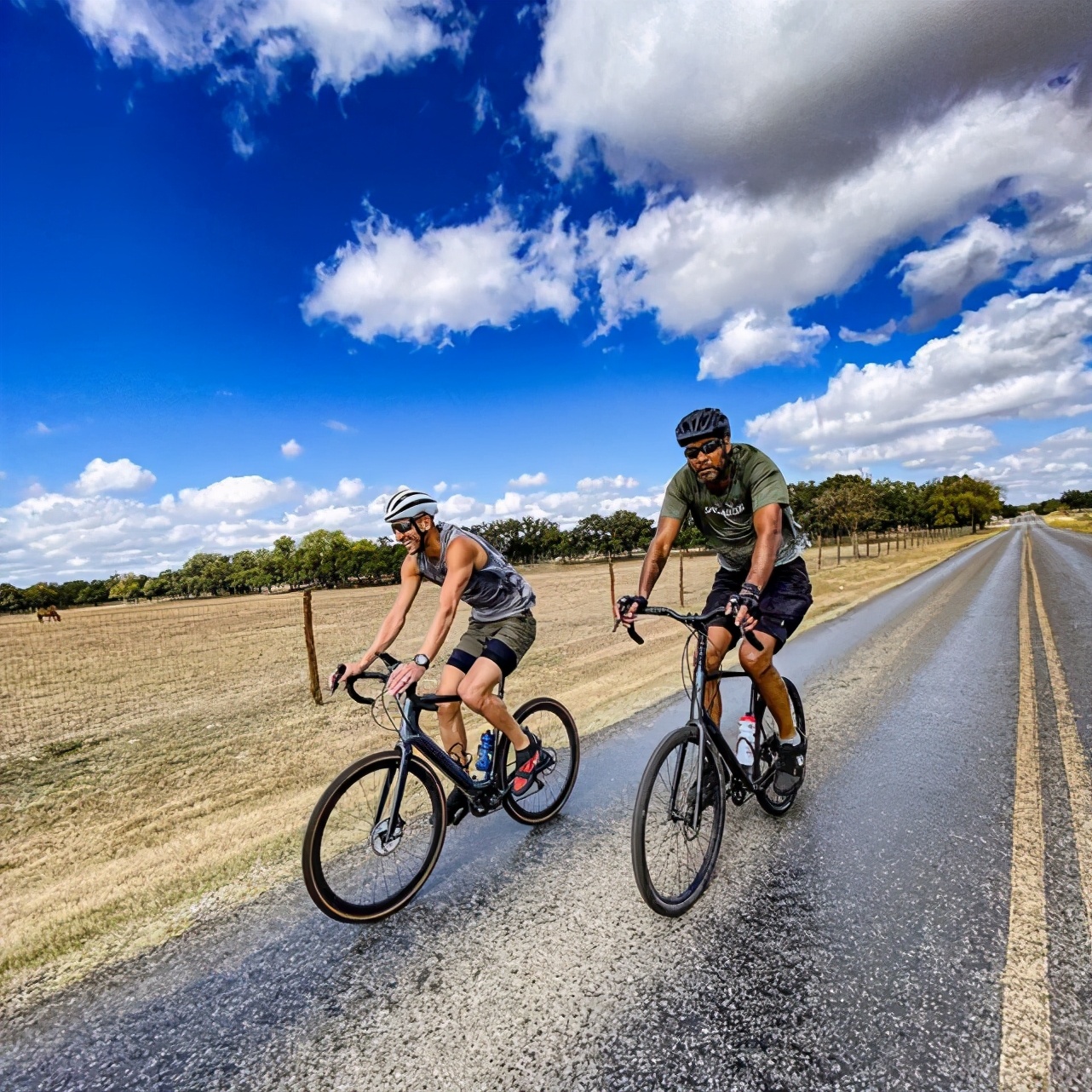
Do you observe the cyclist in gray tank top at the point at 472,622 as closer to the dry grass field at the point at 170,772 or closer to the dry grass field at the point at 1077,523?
the dry grass field at the point at 170,772

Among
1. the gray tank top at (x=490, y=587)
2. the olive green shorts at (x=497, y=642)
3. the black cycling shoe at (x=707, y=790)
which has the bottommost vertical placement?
the black cycling shoe at (x=707, y=790)

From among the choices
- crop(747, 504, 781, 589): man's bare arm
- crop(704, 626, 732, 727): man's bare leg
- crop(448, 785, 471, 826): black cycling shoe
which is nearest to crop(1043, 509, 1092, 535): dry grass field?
crop(747, 504, 781, 589): man's bare arm

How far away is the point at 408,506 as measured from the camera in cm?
371

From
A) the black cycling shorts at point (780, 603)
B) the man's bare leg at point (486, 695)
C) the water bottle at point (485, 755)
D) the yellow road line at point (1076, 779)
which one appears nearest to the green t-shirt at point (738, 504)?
the black cycling shorts at point (780, 603)

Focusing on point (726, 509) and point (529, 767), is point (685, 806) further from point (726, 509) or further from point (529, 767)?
point (726, 509)

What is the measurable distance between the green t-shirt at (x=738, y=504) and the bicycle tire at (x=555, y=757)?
1651 mm

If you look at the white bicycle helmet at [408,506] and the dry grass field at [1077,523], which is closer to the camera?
the white bicycle helmet at [408,506]

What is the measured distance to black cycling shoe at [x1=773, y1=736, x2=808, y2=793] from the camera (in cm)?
386

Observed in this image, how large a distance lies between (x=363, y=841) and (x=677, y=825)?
172 cm

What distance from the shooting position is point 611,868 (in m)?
3.38

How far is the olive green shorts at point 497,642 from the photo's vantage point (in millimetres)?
3811

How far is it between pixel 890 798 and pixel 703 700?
192 centimetres

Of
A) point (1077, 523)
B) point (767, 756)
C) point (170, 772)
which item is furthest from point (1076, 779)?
point (1077, 523)

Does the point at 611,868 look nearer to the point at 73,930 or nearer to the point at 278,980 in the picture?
the point at 278,980
